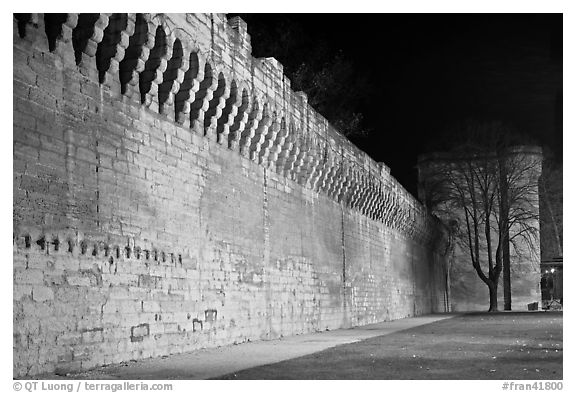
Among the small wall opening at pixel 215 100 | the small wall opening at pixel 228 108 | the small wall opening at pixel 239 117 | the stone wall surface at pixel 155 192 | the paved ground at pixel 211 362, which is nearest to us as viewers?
the paved ground at pixel 211 362

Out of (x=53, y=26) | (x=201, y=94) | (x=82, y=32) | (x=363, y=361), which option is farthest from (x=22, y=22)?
(x=363, y=361)

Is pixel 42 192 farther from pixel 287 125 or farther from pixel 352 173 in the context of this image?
pixel 352 173

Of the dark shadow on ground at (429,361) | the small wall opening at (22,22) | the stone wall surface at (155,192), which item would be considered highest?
the small wall opening at (22,22)

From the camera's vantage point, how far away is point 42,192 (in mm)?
7922

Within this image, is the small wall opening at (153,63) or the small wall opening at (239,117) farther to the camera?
the small wall opening at (239,117)

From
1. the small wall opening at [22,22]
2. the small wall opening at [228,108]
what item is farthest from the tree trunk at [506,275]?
the small wall opening at [22,22]

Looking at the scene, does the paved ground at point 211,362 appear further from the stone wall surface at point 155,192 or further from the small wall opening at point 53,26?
the small wall opening at point 53,26

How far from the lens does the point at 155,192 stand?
10.2 m

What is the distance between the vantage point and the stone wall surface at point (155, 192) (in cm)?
793

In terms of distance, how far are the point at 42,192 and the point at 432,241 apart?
2821cm

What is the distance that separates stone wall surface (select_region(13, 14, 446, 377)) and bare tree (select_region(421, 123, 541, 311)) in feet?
60.7

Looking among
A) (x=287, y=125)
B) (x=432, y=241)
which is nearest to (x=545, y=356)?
(x=287, y=125)

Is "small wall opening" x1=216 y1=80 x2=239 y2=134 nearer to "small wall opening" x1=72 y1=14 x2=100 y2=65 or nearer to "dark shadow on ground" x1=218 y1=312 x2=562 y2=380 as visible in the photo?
"small wall opening" x1=72 y1=14 x2=100 y2=65

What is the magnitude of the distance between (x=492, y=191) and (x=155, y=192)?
2838cm
